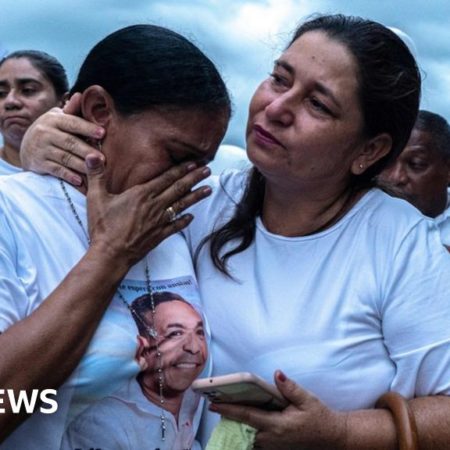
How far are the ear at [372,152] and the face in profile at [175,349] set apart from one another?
58 cm

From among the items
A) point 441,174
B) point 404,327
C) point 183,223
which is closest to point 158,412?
point 183,223

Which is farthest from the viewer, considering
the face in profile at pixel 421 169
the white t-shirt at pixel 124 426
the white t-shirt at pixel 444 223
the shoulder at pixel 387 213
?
the face in profile at pixel 421 169

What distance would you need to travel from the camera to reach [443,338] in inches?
84.6

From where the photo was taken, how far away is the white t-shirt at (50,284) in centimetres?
194

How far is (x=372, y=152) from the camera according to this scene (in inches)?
95.3

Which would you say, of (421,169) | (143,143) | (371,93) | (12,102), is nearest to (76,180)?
(143,143)

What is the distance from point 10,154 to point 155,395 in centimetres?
365

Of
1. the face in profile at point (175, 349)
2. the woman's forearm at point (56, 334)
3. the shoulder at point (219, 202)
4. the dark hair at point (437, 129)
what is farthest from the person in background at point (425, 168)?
the woman's forearm at point (56, 334)

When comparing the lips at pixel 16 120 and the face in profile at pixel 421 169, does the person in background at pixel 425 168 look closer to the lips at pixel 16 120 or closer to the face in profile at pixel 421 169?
the face in profile at pixel 421 169

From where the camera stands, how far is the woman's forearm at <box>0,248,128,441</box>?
1843 mm

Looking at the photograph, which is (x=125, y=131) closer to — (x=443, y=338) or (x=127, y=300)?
(x=127, y=300)

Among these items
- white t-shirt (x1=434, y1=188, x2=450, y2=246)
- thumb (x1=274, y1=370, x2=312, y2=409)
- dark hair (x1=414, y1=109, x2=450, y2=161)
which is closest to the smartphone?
thumb (x1=274, y1=370, x2=312, y2=409)

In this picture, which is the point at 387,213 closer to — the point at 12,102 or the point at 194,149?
the point at 194,149

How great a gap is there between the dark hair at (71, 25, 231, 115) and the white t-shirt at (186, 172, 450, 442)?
45 centimetres
